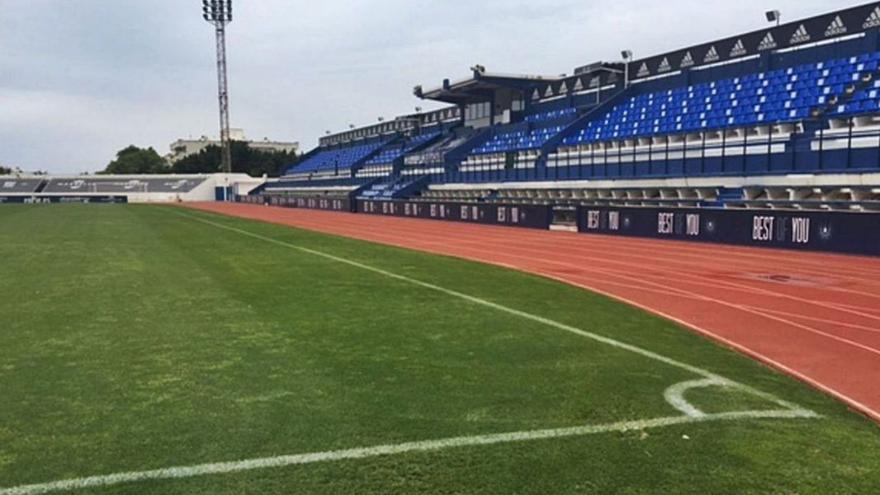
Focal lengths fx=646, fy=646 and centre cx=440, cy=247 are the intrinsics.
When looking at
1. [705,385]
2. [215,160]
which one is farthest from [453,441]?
[215,160]

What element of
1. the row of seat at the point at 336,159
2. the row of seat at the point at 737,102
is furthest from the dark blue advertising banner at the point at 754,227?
the row of seat at the point at 336,159

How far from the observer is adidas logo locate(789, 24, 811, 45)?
2894 cm

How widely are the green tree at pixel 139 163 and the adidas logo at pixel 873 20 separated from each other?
397ft

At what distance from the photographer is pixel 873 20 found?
2630cm

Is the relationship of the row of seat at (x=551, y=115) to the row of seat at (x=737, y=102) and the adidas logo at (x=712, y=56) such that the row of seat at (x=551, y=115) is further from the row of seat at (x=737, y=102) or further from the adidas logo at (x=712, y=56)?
the adidas logo at (x=712, y=56)

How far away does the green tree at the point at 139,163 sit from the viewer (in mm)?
130500

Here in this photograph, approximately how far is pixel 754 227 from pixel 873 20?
13466 millimetres

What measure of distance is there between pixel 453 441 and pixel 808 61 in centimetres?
3120

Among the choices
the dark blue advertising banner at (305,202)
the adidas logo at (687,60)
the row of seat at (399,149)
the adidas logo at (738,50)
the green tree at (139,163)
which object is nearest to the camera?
the adidas logo at (738,50)

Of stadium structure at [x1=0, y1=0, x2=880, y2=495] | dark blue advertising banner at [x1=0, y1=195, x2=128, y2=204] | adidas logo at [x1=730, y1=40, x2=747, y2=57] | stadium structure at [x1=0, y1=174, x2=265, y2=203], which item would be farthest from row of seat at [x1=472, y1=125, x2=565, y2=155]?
dark blue advertising banner at [x1=0, y1=195, x2=128, y2=204]

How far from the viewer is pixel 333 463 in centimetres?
368

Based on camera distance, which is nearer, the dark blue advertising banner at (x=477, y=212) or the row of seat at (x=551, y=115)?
the dark blue advertising banner at (x=477, y=212)

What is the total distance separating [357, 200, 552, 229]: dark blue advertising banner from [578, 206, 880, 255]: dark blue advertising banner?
3.89 meters

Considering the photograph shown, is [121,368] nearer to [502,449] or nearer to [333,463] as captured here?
[333,463]
